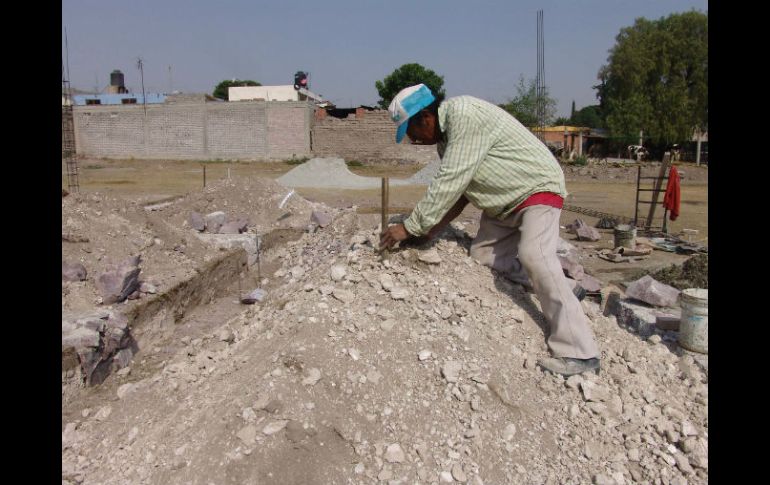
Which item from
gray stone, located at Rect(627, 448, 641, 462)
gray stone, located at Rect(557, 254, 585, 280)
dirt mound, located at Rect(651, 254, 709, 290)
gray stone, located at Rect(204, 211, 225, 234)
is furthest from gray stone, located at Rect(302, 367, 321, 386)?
gray stone, located at Rect(204, 211, 225, 234)

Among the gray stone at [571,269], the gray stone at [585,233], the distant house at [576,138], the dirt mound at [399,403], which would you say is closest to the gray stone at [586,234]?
the gray stone at [585,233]

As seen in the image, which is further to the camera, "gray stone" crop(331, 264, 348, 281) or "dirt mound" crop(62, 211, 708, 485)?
"gray stone" crop(331, 264, 348, 281)

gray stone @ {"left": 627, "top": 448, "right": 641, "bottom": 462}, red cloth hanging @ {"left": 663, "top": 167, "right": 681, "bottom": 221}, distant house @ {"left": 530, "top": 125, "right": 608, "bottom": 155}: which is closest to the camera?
gray stone @ {"left": 627, "top": 448, "right": 641, "bottom": 462}

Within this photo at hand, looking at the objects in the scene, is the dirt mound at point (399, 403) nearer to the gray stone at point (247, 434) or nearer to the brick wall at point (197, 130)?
the gray stone at point (247, 434)

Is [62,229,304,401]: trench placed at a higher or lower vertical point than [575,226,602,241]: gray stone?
lower

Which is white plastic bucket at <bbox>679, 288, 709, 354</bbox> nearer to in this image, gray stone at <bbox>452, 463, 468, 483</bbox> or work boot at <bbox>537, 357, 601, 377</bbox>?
work boot at <bbox>537, 357, 601, 377</bbox>

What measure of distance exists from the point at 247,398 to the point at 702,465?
1894 mm

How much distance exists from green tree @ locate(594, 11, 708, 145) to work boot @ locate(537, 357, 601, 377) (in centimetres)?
3063

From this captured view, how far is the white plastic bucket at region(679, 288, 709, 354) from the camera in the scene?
341 cm

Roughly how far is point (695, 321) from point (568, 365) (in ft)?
4.36

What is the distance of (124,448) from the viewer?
7.70 feet

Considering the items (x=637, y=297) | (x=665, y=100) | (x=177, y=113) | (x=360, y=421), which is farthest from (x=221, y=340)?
(x=665, y=100)

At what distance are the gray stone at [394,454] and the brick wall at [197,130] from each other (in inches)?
956

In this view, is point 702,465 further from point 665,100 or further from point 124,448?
point 665,100
